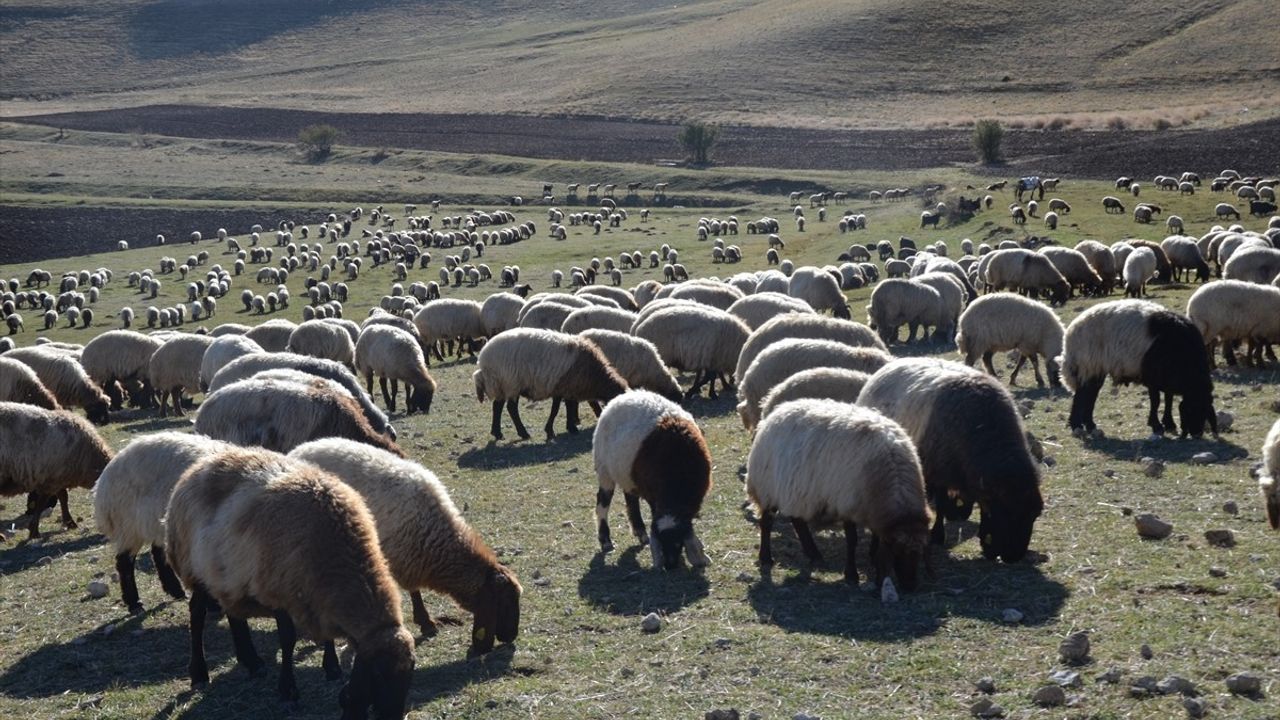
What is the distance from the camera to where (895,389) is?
11969mm

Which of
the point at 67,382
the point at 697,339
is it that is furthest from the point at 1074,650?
the point at 67,382

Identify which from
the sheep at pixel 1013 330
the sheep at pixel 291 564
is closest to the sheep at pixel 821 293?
the sheep at pixel 1013 330

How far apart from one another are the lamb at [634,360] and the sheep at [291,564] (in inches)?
411

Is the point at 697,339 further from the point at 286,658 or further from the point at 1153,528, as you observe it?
the point at 286,658

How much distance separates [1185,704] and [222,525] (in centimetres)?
616

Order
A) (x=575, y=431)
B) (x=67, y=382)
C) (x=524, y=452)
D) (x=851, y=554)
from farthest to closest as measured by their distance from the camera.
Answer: (x=67, y=382) → (x=575, y=431) → (x=524, y=452) → (x=851, y=554)

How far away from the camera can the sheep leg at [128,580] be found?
35.4 ft

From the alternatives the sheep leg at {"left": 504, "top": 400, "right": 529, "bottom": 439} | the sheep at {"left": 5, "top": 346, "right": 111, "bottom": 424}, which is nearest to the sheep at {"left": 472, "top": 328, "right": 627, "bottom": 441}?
the sheep leg at {"left": 504, "top": 400, "right": 529, "bottom": 439}

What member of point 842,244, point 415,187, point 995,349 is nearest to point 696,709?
point 995,349

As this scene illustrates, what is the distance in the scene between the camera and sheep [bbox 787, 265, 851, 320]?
1133 inches

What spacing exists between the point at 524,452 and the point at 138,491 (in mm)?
6934

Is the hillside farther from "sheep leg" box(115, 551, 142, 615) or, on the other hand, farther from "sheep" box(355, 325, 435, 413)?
"sheep leg" box(115, 551, 142, 615)

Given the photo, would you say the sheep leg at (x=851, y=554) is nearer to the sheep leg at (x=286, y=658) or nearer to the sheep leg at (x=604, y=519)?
the sheep leg at (x=604, y=519)

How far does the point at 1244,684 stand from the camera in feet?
24.3
